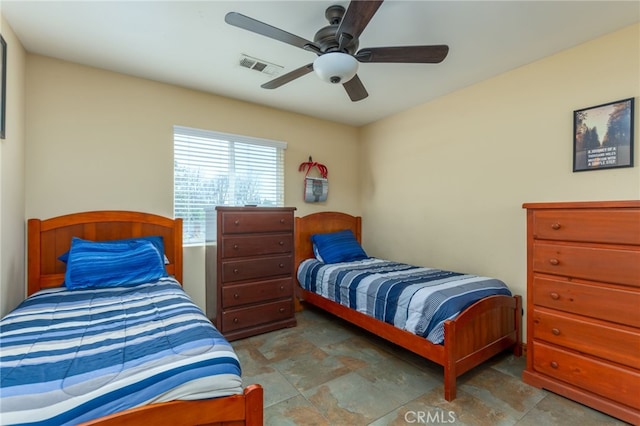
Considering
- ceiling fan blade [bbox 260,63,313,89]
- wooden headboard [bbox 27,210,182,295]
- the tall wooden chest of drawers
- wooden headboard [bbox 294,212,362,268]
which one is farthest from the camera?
wooden headboard [bbox 294,212,362,268]

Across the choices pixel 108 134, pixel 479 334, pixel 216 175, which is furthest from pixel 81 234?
pixel 479 334

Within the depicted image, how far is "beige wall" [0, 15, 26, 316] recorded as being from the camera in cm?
189

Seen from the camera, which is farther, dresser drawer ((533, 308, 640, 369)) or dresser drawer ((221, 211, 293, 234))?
dresser drawer ((221, 211, 293, 234))

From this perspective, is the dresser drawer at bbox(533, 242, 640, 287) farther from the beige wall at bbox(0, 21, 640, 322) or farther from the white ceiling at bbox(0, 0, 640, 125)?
the white ceiling at bbox(0, 0, 640, 125)

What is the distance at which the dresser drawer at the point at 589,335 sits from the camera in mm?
1656

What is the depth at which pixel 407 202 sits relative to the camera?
3629mm

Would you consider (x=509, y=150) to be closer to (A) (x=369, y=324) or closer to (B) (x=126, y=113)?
(A) (x=369, y=324)

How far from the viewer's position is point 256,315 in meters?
2.89

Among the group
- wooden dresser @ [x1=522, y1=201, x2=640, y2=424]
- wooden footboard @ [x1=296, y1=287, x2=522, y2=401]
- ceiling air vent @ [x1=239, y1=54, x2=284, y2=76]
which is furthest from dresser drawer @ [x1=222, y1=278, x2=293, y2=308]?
wooden dresser @ [x1=522, y1=201, x2=640, y2=424]

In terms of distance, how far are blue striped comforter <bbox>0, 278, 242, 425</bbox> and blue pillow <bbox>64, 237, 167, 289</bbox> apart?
0.45 meters

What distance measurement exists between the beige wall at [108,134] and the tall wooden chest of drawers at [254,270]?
49 centimetres

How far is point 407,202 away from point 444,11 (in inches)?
83.2

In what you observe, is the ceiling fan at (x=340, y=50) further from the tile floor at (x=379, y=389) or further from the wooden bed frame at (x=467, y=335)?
the tile floor at (x=379, y=389)

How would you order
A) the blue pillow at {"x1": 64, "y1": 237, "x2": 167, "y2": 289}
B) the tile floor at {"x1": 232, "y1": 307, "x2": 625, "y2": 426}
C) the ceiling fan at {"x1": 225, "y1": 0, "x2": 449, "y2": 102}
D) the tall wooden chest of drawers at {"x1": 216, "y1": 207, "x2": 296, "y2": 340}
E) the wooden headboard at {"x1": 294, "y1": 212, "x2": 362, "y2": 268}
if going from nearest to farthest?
the ceiling fan at {"x1": 225, "y1": 0, "x2": 449, "y2": 102}, the tile floor at {"x1": 232, "y1": 307, "x2": 625, "y2": 426}, the blue pillow at {"x1": 64, "y1": 237, "x2": 167, "y2": 289}, the tall wooden chest of drawers at {"x1": 216, "y1": 207, "x2": 296, "y2": 340}, the wooden headboard at {"x1": 294, "y1": 212, "x2": 362, "y2": 268}
